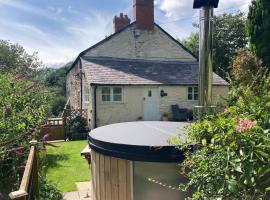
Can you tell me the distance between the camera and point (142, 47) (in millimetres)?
18609

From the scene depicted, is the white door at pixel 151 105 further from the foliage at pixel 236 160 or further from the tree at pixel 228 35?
the tree at pixel 228 35

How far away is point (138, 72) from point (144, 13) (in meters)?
4.97

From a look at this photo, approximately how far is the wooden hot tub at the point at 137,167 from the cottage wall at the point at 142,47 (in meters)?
14.3

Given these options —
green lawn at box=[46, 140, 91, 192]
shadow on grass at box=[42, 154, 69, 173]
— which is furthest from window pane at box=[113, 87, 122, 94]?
shadow on grass at box=[42, 154, 69, 173]

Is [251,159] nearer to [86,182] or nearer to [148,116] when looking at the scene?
[86,182]

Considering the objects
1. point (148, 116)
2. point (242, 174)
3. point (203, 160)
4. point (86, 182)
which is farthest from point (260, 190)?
point (148, 116)

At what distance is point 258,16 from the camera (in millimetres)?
16750

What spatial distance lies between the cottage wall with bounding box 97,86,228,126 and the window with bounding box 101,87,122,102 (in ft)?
0.83

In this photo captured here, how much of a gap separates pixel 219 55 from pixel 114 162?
28.6 metres

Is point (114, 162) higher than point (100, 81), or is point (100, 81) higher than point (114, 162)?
point (100, 81)

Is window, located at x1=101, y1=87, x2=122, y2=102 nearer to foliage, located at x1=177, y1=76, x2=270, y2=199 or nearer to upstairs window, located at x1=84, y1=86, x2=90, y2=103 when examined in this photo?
upstairs window, located at x1=84, y1=86, x2=90, y2=103

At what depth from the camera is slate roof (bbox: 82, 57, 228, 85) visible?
1517 cm

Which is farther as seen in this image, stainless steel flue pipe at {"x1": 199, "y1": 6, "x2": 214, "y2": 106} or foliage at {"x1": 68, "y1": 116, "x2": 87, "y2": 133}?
foliage at {"x1": 68, "y1": 116, "x2": 87, "y2": 133}

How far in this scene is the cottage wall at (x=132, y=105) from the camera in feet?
49.0
